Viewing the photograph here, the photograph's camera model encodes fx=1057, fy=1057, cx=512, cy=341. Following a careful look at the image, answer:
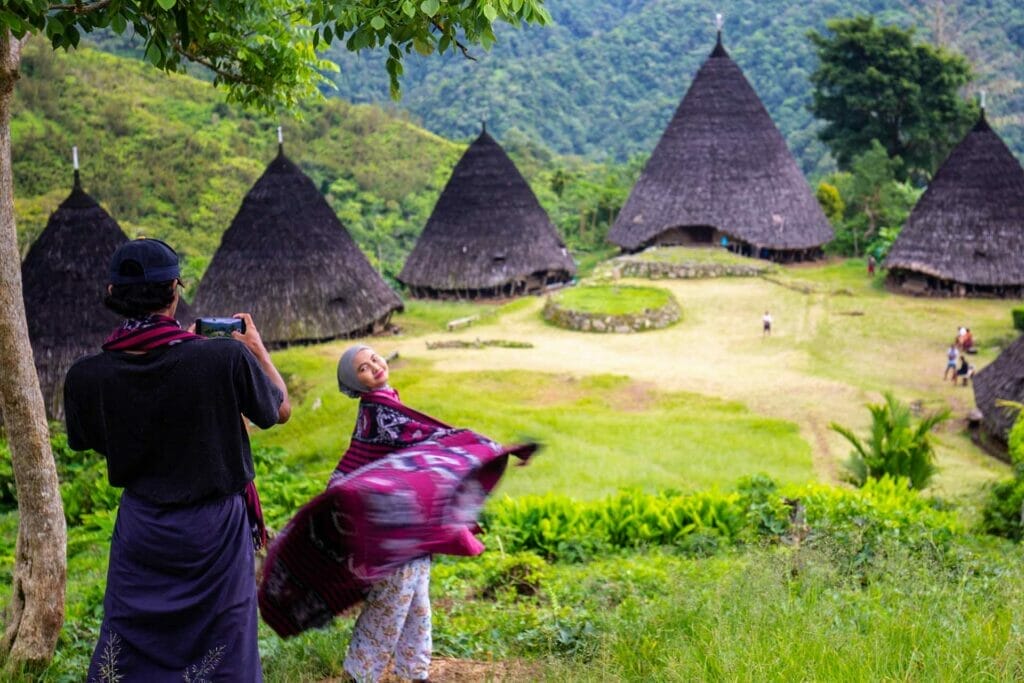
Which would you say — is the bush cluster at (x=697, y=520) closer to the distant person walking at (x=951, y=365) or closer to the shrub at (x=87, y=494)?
the shrub at (x=87, y=494)

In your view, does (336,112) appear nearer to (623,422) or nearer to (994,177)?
(994,177)

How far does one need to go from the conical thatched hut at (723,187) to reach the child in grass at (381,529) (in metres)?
22.9

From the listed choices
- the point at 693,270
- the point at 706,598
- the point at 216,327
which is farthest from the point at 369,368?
the point at 693,270

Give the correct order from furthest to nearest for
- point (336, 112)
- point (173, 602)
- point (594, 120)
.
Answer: point (594, 120), point (336, 112), point (173, 602)

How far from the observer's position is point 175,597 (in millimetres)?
3023

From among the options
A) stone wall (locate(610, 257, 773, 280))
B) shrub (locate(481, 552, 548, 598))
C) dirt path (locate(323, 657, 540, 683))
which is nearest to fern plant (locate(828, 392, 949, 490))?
shrub (locate(481, 552, 548, 598))

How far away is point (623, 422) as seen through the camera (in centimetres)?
1297

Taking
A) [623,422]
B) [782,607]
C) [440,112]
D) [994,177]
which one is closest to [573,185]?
[440,112]

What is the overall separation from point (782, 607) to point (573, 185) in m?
31.6

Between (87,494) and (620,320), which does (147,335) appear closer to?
(87,494)

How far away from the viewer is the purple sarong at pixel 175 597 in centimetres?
300

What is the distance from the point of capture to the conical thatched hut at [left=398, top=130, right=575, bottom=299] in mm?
24031

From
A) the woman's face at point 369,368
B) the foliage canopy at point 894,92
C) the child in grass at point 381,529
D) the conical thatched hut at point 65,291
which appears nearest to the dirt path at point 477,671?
the child in grass at point 381,529

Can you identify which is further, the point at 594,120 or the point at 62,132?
the point at 594,120
